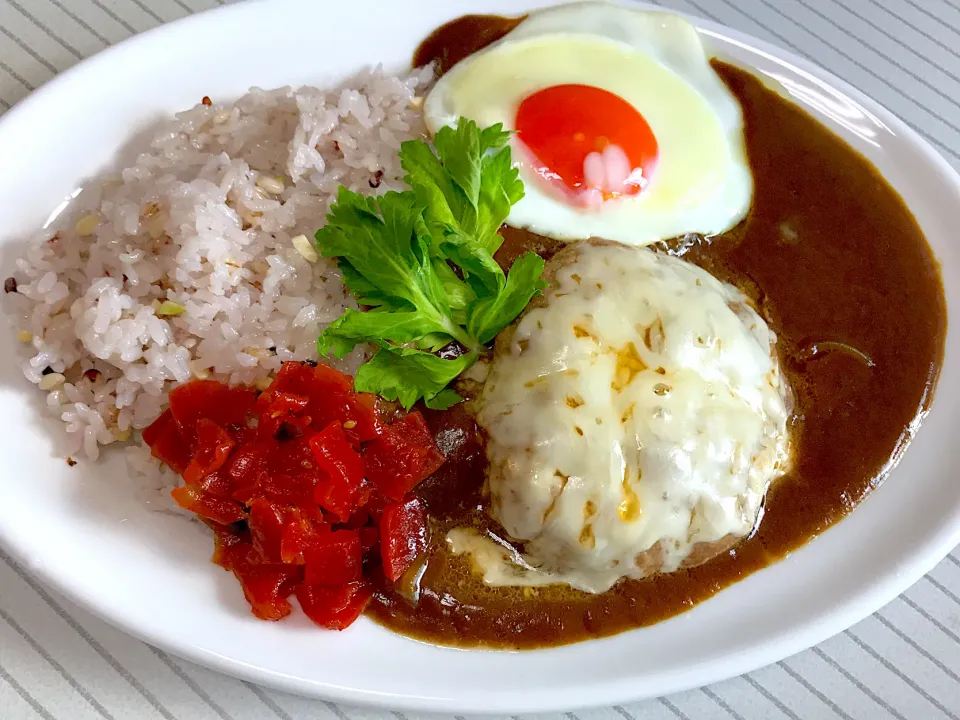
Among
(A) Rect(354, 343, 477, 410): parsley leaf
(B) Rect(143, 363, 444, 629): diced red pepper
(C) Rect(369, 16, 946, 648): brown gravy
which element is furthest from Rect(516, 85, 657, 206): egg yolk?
(B) Rect(143, 363, 444, 629): diced red pepper

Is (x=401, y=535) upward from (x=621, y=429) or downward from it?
downward

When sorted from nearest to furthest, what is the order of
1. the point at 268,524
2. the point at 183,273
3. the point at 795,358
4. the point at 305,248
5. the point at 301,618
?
the point at 268,524 < the point at 301,618 < the point at 183,273 < the point at 305,248 < the point at 795,358

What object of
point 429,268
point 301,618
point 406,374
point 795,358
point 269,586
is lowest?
point 301,618

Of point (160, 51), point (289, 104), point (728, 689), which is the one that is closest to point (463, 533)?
point (728, 689)

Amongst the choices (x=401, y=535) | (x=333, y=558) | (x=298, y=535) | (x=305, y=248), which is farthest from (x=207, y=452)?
(x=305, y=248)

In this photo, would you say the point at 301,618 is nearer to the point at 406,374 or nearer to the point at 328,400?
the point at 328,400

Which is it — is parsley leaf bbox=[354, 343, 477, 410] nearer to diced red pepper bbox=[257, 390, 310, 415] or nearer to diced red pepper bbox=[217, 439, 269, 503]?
→ diced red pepper bbox=[257, 390, 310, 415]

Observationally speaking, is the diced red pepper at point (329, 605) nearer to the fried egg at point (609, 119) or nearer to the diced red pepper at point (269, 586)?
the diced red pepper at point (269, 586)
